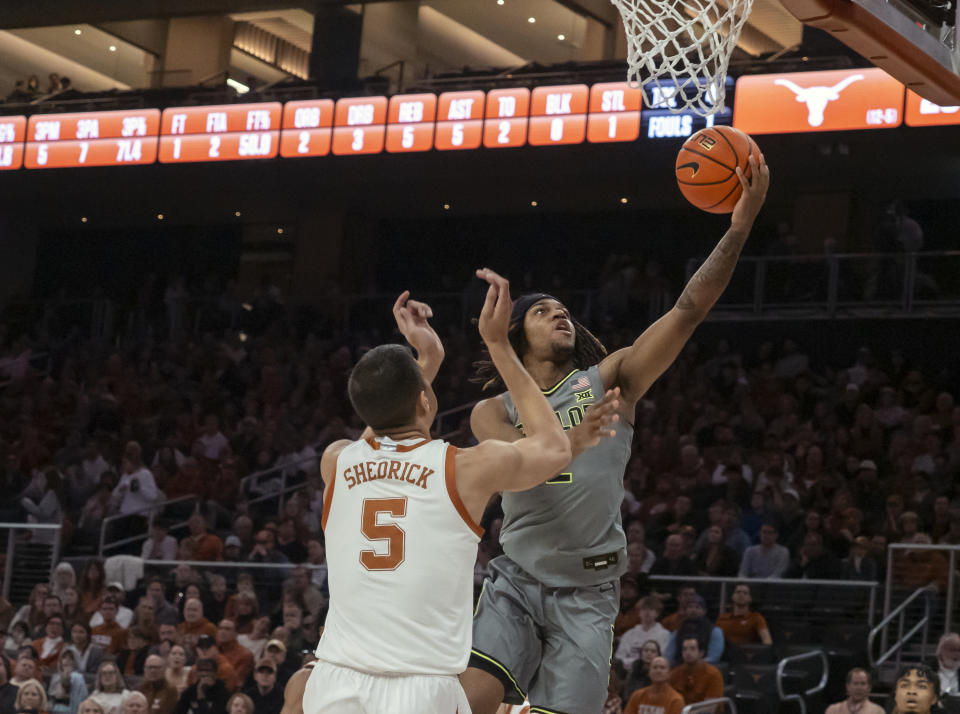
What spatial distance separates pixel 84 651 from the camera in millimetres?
11117

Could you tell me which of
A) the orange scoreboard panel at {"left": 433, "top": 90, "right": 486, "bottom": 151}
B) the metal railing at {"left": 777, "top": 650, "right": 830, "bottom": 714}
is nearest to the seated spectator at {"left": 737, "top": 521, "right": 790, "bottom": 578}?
the metal railing at {"left": 777, "top": 650, "right": 830, "bottom": 714}

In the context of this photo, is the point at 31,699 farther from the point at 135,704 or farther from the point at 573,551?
the point at 573,551

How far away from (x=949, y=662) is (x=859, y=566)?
4.94ft

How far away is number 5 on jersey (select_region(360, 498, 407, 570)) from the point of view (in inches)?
135

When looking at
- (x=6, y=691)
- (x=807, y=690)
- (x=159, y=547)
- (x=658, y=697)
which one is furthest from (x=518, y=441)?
(x=159, y=547)

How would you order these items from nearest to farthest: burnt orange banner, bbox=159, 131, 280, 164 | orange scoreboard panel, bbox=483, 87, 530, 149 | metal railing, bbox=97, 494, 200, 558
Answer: metal railing, bbox=97, 494, 200, 558 → orange scoreboard panel, bbox=483, 87, 530, 149 → burnt orange banner, bbox=159, 131, 280, 164

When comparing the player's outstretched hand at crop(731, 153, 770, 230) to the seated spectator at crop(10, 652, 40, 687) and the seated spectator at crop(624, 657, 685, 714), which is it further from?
the seated spectator at crop(10, 652, 40, 687)

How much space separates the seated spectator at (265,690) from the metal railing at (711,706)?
269 centimetres

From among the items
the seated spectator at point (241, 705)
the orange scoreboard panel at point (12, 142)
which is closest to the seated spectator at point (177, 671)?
the seated spectator at point (241, 705)

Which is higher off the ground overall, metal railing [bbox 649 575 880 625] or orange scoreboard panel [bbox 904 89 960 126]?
orange scoreboard panel [bbox 904 89 960 126]

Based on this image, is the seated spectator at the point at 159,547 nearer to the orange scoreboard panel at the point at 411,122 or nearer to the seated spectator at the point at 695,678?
the orange scoreboard panel at the point at 411,122

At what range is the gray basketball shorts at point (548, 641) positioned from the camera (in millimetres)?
4359

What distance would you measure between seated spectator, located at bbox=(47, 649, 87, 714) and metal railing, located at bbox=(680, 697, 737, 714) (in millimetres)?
4447

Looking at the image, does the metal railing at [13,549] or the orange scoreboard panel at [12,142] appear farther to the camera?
the orange scoreboard panel at [12,142]
